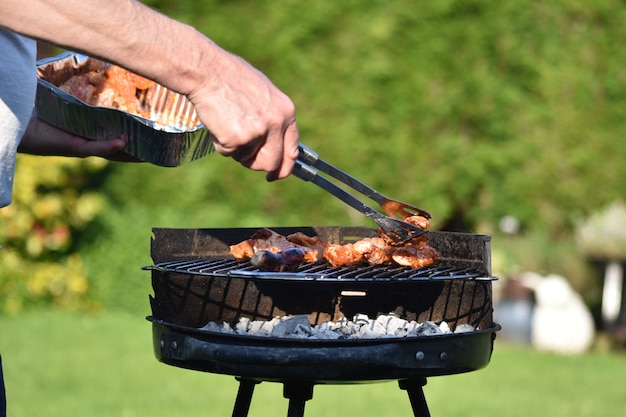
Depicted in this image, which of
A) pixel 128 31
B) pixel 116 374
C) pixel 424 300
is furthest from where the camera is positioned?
pixel 116 374

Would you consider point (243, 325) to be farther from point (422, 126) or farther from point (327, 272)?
point (422, 126)

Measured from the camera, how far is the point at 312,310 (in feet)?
7.97

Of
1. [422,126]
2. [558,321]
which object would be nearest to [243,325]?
[558,321]

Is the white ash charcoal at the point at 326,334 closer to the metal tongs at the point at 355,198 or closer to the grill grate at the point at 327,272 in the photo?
the grill grate at the point at 327,272

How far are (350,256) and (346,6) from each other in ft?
16.4

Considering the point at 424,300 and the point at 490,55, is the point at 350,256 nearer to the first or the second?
the point at 424,300

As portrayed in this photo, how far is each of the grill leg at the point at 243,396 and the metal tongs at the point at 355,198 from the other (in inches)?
21.9

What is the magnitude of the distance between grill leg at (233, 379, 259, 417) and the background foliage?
4.63m

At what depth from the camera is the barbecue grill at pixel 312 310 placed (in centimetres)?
207

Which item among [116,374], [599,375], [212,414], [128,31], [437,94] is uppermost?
[128,31]

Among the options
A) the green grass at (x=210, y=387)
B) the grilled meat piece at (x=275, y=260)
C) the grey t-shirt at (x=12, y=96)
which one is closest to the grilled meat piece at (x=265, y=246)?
the grilled meat piece at (x=275, y=260)

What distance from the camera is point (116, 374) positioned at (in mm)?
5645

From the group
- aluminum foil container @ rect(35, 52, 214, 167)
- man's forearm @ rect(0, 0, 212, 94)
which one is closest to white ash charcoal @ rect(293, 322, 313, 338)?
aluminum foil container @ rect(35, 52, 214, 167)

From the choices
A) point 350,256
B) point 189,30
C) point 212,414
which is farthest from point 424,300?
point 212,414
